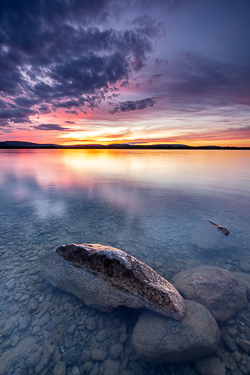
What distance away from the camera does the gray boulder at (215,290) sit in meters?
4.59

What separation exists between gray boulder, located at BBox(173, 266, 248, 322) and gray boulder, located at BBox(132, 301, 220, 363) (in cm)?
67

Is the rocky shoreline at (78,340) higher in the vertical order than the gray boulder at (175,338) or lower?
lower

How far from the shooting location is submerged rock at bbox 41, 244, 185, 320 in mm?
4078

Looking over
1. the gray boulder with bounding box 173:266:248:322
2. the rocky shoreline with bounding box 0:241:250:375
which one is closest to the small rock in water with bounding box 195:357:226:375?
the rocky shoreline with bounding box 0:241:250:375

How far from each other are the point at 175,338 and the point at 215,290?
2.10m

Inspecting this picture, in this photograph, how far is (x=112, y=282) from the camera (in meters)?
4.45

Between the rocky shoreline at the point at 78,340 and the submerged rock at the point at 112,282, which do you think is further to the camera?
the submerged rock at the point at 112,282

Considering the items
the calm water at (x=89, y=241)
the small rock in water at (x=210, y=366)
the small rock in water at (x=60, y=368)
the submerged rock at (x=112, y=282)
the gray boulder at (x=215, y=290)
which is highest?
the submerged rock at (x=112, y=282)

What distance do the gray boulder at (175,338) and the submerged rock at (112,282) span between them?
22 cm

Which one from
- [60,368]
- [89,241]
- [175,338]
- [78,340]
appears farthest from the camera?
[89,241]

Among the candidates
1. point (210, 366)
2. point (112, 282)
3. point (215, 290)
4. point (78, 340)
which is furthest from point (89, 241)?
point (210, 366)

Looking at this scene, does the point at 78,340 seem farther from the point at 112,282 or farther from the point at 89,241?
the point at 89,241

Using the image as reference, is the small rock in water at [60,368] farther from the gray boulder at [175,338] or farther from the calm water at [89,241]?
the gray boulder at [175,338]

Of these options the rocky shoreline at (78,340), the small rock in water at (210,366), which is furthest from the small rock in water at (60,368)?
the small rock in water at (210,366)
